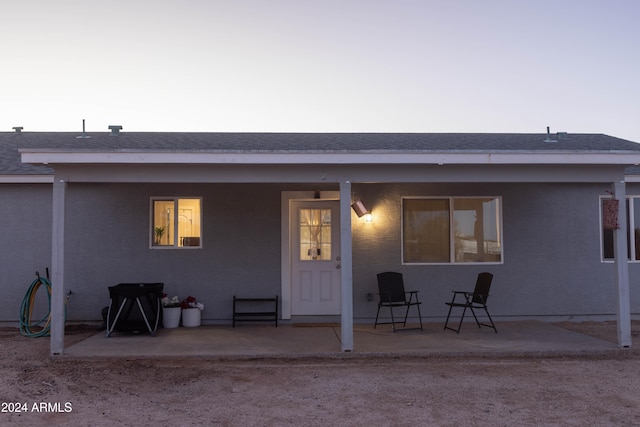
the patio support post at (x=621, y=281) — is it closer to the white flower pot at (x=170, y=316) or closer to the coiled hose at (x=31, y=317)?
the white flower pot at (x=170, y=316)

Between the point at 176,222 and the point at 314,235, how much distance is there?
2.23 meters

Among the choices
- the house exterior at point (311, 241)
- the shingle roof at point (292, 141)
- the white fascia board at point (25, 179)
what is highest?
the shingle roof at point (292, 141)

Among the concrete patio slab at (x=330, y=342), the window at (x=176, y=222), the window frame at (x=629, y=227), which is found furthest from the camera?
the window frame at (x=629, y=227)

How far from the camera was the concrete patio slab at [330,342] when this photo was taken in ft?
20.6

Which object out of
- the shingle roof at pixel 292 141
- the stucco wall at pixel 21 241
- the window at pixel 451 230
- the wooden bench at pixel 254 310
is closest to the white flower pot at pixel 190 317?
the wooden bench at pixel 254 310

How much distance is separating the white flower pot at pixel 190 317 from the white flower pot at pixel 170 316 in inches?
3.7

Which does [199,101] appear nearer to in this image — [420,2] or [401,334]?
[420,2]

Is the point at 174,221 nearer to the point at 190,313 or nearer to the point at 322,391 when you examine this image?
the point at 190,313

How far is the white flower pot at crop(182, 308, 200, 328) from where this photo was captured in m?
8.10

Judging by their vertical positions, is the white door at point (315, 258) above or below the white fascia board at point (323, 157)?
below

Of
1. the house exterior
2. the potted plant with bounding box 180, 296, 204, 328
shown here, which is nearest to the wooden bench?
the house exterior

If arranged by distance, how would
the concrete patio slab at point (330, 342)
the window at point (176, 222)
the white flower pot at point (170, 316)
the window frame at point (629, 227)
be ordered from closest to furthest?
the concrete patio slab at point (330, 342)
the white flower pot at point (170, 316)
the window at point (176, 222)
the window frame at point (629, 227)

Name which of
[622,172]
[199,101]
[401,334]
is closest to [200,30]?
[199,101]

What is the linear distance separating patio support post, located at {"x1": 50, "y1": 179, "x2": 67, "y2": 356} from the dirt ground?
0.93ft
